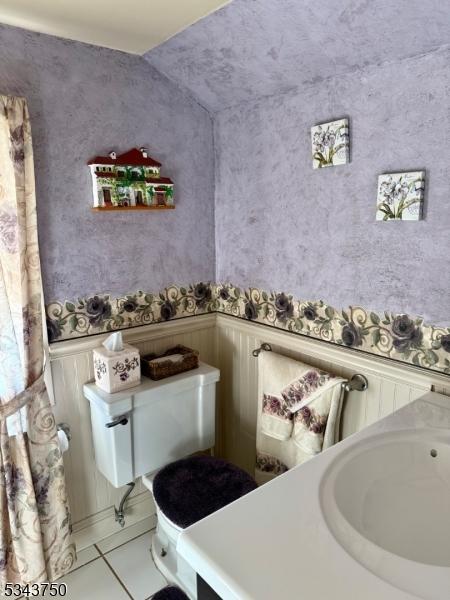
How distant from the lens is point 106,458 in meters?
1.76

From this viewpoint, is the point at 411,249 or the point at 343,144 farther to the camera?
the point at 343,144

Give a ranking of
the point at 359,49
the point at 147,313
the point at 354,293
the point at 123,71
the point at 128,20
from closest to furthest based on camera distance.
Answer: the point at 359,49
the point at 128,20
the point at 354,293
the point at 123,71
the point at 147,313

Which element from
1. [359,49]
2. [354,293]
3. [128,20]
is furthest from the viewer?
[354,293]

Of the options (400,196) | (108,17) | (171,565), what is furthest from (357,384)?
(108,17)

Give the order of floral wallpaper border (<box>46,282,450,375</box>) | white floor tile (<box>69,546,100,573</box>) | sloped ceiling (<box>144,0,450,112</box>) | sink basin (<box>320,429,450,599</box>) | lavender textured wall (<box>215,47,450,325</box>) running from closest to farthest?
1. sink basin (<box>320,429,450,599</box>)
2. sloped ceiling (<box>144,0,450,112</box>)
3. lavender textured wall (<box>215,47,450,325</box>)
4. floral wallpaper border (<box>46,282,450,375</box>)
5. white floor tile (<box>69,546,100,573</box>)

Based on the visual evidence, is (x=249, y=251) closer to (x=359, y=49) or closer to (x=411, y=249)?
(x=411, y=249)

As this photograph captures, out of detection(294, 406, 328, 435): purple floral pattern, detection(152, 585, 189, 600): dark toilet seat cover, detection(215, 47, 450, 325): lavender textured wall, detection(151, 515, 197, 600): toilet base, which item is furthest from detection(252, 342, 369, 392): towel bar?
detection(152, 585, 189, 600): dark toilet seat cover

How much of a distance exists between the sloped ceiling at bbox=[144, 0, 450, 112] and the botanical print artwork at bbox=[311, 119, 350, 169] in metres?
0.17

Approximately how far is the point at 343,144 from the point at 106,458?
1.45 meters

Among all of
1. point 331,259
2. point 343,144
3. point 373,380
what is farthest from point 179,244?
point 373,380

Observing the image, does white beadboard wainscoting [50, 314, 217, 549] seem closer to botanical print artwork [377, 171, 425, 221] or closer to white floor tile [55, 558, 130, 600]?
white floor tile [55, 558, 130, 600]

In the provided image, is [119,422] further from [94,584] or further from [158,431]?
[94,584]

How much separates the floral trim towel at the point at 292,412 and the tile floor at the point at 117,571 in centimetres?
59

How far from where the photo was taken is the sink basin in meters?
0.92
